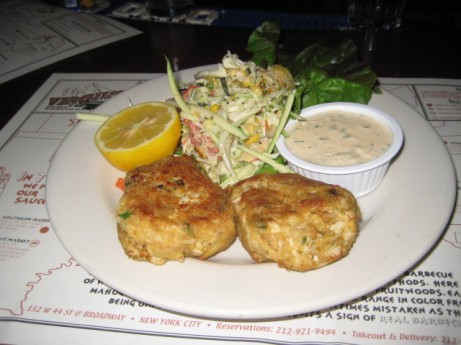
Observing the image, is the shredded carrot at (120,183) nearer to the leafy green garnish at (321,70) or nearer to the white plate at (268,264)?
the white plate at (268,264)

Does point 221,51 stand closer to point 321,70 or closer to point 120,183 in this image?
point 321,70

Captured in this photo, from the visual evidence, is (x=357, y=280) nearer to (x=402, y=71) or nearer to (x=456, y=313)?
(x=456, y=313)

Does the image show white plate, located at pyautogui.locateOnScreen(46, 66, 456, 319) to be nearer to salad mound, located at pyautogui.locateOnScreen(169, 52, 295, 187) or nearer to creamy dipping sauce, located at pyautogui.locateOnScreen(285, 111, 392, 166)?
creamy dipping sauce, located at pyautogui.locateOnScreen(285, 111, 392, 166)

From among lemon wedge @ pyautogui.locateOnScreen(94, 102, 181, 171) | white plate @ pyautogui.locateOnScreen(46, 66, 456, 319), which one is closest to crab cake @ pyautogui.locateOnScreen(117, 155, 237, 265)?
white plate @ pyautogui.locateOnScreen(46, 66, 456, 319)

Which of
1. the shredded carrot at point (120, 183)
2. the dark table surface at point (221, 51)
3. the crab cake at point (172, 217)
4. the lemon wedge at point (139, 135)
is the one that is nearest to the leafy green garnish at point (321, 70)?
the dark table surface at point (221, 51)

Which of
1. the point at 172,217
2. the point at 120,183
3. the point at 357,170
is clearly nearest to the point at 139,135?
the point at 120,183

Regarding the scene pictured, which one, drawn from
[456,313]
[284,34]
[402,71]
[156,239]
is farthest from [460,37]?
[156,239]
